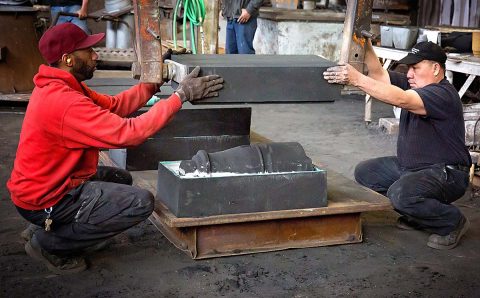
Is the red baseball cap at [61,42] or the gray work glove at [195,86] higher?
the red baseball cap at [61,42]

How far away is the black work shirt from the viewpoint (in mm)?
4023

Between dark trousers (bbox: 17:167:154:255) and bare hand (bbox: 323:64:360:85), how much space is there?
48.3 inches

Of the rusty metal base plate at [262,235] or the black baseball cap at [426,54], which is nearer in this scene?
the rusty metal base plate at [262,235]

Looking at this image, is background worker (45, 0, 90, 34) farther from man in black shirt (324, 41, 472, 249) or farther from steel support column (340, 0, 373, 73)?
steel support column (340, 0, 373, 73)

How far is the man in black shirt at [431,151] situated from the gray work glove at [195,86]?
3.39 feet

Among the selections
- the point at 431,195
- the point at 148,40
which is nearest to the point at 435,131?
the point at 431,195

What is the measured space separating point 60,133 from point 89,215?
472mm

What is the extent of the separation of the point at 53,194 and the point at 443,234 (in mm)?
2392

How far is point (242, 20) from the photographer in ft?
28.2

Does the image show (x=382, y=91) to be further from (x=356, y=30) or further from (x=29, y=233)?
(x=29, y=233)

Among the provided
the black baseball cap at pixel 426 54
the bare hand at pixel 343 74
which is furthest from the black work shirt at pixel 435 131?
the bare hand at pixel 343 74

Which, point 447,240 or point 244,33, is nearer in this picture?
point 447,240

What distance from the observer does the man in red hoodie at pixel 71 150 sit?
338cm

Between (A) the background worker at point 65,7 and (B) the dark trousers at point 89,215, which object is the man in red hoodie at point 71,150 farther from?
(A) the background worker at point 65,7
